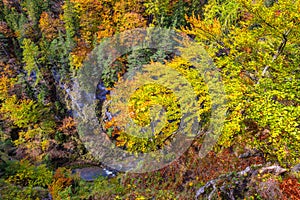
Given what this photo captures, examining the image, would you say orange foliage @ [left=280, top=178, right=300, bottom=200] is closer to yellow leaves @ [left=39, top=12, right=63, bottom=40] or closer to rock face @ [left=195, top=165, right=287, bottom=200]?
rock face @ [left=195, top=165, right=287, bottom=200]

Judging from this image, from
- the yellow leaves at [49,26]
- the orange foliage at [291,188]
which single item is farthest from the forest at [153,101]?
the yellow leaves at [49,26]

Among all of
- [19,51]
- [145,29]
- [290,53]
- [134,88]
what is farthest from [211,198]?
[19,51]

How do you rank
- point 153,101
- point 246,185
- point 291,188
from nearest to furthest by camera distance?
point 291,188, point 246,185, point 153,101

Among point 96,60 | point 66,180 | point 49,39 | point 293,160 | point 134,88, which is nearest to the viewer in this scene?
point 293,160

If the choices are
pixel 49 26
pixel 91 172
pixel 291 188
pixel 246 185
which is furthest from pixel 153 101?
pixel 49 26

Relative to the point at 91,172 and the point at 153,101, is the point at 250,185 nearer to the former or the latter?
the point at 153,101

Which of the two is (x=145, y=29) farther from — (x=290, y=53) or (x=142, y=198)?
(x=142, y=198)

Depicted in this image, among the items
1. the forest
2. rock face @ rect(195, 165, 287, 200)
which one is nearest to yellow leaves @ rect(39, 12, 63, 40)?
the forest

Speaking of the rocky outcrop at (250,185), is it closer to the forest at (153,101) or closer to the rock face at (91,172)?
the forest at (153,101)

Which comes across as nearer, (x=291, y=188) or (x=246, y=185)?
(x=291, y=188)
